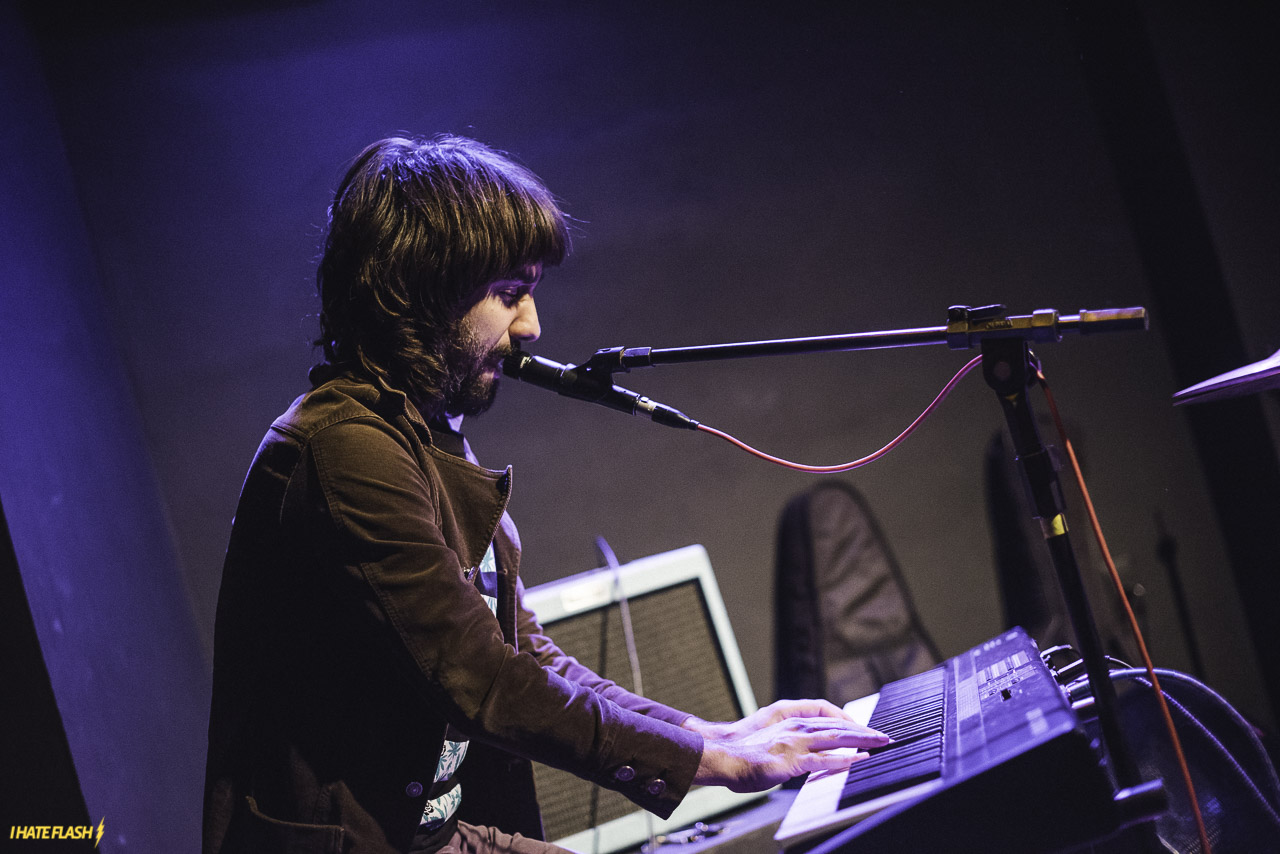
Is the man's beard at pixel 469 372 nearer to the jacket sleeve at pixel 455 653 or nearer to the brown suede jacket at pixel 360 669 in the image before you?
the brown suede jacket at pixel 360 669

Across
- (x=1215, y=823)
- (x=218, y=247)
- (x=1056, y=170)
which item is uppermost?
(x=218, y=247)

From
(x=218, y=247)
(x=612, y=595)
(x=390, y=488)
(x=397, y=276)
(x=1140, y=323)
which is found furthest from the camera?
(x=218, y=247)

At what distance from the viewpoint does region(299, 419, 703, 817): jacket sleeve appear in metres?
1.26

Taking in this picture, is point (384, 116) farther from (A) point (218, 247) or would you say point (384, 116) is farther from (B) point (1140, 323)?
(B) point (1140, 323)

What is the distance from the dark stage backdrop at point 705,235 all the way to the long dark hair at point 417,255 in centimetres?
130

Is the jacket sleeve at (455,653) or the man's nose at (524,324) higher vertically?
the man's nose at (524,324)

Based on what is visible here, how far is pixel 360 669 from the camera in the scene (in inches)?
54.9

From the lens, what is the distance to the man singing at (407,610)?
1284mm

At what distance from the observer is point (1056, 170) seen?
317 cm

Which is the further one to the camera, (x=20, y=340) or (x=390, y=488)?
(x=20, y=340)

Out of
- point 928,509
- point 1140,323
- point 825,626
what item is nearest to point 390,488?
point 1140,323

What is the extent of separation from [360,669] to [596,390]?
557 millimetres

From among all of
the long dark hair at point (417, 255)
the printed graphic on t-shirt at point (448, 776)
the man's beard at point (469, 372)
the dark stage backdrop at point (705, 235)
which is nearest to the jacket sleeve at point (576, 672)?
the printed graphic on t-shirt at point (448, 776)

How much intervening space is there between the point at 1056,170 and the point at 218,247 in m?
2.78
